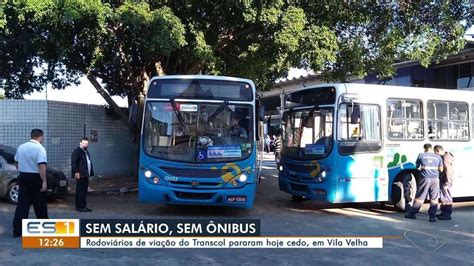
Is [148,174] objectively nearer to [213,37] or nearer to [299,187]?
[299,187]

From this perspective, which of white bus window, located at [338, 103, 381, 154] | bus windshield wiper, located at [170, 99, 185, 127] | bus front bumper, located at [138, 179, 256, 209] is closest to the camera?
bus front bumper, located at [138, 179, 256, 209]

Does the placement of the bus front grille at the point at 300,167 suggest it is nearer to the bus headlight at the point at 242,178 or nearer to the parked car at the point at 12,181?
the bus headlight at the point at 242,178

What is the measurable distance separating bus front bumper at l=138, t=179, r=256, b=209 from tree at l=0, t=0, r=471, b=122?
3.42 metres

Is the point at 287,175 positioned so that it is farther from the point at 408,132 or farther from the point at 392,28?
the point at 392,28

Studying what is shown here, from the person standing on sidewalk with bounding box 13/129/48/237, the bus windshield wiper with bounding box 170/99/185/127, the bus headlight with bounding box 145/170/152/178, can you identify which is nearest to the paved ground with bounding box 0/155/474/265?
the person standing on sidewalk with bounding box 13/129/48/237

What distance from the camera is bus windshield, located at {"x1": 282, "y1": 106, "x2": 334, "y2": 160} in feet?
38.6

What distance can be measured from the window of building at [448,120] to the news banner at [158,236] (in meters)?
5.19

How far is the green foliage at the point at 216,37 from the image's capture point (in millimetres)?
11867

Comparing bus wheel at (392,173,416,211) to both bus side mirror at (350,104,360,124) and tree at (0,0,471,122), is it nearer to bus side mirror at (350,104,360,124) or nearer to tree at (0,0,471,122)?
bus side mirror at (350,104,360,124)

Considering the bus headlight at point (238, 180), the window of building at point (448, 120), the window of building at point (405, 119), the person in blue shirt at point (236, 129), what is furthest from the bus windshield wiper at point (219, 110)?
the window of building at point (448, 120)

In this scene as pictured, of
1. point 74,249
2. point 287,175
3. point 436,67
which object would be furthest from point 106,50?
point 436,67

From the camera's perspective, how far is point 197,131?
34.6 feet

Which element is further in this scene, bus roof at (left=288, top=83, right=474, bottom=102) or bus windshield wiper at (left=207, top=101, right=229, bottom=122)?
bus roof at (left=288, top=83, right=474, bottom=102)

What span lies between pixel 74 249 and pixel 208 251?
1.94m
